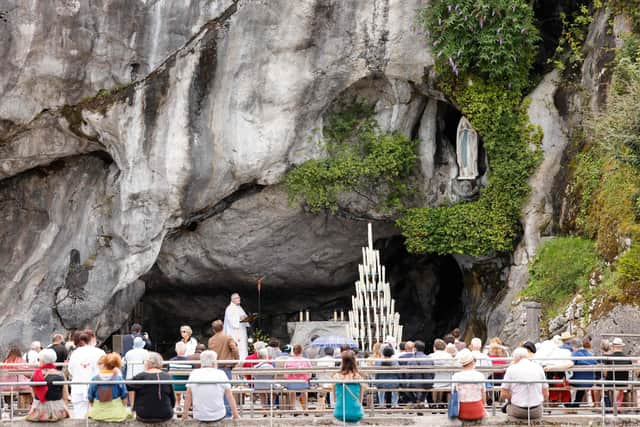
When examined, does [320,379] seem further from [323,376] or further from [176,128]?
[176,128]

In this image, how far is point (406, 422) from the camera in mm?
14938

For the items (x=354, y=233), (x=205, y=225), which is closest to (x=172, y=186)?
(x=205, y=225)

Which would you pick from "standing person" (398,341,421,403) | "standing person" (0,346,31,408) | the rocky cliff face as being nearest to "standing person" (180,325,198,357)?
"standing person" (0,346,31,408)

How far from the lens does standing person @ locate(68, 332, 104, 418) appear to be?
15.4 meters

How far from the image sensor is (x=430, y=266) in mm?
30750

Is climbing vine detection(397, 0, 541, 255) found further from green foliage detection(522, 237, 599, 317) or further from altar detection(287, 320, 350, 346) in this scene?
altar detection(287, 320, 350, 346)

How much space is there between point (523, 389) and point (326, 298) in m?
17.1

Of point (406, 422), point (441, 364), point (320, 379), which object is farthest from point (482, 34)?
point (406, 422)

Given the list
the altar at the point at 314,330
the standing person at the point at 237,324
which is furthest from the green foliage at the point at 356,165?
the standing person at the point at 237,324

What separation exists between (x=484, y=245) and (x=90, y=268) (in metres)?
8.51

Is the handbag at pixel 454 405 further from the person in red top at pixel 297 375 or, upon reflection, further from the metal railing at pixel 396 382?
the person in red top at pixel 297 375

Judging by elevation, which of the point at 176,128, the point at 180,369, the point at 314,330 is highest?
the point at 176,128

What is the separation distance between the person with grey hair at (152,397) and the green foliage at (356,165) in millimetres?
11828

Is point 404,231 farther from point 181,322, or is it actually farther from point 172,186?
point 181,322
